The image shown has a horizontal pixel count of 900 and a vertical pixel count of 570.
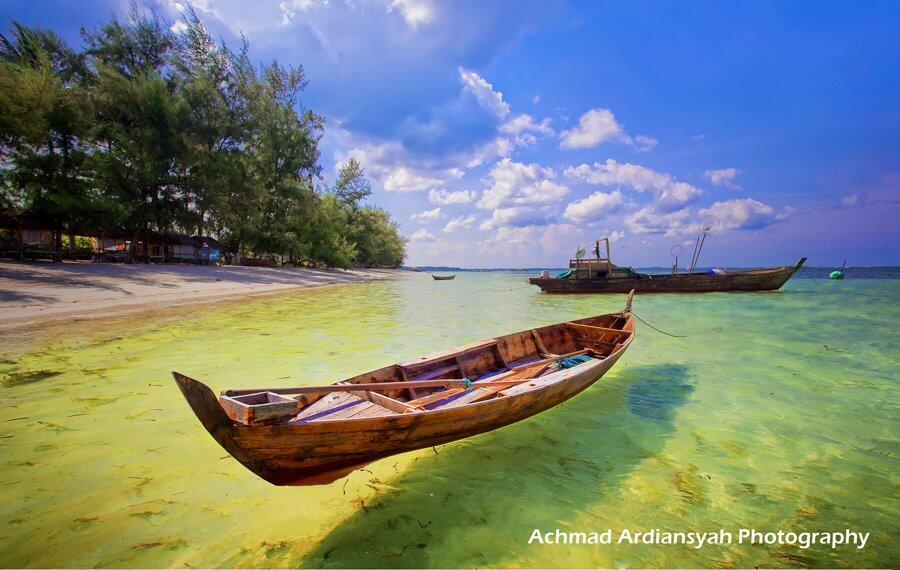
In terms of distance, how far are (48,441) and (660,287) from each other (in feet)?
108

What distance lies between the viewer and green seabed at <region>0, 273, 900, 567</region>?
2.95m

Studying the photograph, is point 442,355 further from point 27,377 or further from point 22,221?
point 22,221

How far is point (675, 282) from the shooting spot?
28.7 meters

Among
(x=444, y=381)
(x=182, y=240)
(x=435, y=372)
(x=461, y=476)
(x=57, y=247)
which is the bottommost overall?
(x=461, y=476)

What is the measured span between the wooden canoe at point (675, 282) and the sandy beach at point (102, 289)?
22.6 metres

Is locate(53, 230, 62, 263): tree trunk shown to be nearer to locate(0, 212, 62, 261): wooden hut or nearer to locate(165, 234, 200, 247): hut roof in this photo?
locate(0, 212, 62, 261): wooden hut

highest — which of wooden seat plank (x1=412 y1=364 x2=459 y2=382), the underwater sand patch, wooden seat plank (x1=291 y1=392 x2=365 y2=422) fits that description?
wooden seat plank (x1=291 y1=392 x2=365 y2=422)

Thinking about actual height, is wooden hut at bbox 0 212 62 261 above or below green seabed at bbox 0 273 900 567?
above

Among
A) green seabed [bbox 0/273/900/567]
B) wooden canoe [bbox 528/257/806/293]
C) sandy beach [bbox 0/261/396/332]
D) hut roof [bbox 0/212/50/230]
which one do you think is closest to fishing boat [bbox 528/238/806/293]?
wooden canoe [bbox 528/257/806/293]

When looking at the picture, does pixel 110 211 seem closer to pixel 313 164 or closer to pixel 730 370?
pixel 313 164

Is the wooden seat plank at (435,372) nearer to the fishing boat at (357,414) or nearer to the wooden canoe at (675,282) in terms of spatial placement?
the fishing boat at (357,414)

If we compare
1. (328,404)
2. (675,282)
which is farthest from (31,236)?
(675,282)

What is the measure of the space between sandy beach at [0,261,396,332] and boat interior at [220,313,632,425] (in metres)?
12.3

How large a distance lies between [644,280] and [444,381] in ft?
95.7
